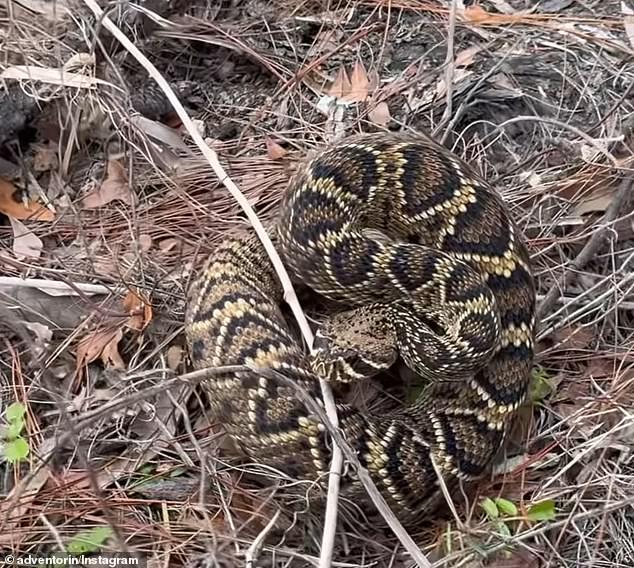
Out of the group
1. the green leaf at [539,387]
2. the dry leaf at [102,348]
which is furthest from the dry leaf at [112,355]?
the green leaf at [539,387]

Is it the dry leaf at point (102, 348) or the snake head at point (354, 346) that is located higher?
the snake head at point (354, 346)

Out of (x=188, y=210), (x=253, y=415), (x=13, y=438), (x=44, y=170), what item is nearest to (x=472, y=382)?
(x=253, y=415)

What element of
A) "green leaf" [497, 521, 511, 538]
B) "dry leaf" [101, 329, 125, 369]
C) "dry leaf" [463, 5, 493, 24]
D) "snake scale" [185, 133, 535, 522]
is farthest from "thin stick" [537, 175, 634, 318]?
"dry leaf" [101, 329, 125, 369]

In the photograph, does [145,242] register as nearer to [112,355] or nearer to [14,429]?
[112,355]


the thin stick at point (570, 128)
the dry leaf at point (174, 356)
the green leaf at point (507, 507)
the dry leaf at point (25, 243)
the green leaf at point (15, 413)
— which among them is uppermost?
the thin stick at point (570, 128)

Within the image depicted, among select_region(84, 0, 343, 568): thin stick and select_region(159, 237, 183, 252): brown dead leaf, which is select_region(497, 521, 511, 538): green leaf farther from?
select_region(159, 237, 183, 252): brown dead leaf

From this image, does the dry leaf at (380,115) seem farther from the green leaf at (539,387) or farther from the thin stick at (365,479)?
the thin stick at (365,479)
